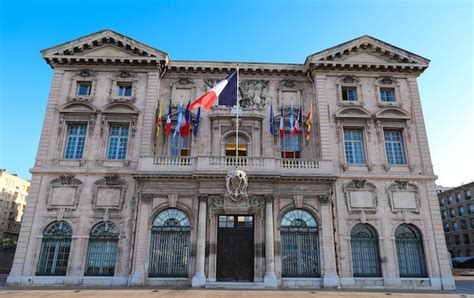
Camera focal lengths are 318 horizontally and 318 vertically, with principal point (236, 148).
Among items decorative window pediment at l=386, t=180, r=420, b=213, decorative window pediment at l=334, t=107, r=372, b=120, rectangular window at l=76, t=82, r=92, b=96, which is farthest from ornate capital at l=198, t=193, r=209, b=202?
decorative window pediment at l=386, t=180, r=420, b=213

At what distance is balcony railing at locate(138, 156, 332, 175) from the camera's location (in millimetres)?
17794

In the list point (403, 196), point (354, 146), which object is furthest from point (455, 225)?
point (354, 146)

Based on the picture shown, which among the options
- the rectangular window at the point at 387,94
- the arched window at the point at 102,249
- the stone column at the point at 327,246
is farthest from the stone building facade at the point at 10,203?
the rectangular window at the point at 387,94

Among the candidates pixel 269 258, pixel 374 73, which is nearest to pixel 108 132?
pixel 269 258

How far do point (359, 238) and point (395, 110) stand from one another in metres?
8.56

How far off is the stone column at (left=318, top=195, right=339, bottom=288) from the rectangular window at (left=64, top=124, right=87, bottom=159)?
48.0 ft

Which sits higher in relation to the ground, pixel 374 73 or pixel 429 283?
pixel 374 73

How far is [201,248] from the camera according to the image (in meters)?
16.7

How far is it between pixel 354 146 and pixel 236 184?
26.7 ft

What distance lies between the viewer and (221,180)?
17.8 m

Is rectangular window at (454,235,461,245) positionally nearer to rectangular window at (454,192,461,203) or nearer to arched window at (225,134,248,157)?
rectangular window at (454,192,461,203)

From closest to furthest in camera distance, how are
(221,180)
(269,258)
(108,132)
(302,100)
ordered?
(269,258) < (221,180) < (108,132) < (302,100)

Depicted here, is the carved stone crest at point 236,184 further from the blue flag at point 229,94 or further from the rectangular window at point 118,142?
the rectangular window at point 118,142

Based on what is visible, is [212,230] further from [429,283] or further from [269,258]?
[429,283]
